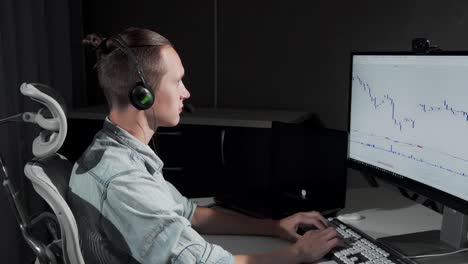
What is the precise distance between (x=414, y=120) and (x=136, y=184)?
67 centimetres

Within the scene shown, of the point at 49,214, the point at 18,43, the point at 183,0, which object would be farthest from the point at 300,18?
the point at 49,214

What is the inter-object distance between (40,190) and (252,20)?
1.81 m

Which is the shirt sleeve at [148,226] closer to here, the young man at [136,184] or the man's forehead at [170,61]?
the young man at [136,184]

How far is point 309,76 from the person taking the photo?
250 cm

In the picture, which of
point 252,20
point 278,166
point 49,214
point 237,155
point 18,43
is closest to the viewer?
point 49,214

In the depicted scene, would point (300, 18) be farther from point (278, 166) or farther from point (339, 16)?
point (278, 166)

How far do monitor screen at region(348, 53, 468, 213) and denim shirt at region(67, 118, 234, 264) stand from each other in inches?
20.2

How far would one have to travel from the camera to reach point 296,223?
1.30 meters

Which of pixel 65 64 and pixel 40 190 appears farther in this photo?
pixel 65 64

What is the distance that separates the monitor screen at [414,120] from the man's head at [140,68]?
54 cm

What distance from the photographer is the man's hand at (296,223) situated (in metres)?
1.29

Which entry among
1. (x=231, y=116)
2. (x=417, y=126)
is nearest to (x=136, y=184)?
(x=417, y=126)

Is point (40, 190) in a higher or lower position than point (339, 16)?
A: lower

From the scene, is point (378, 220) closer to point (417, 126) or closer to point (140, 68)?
point (417, 126)
